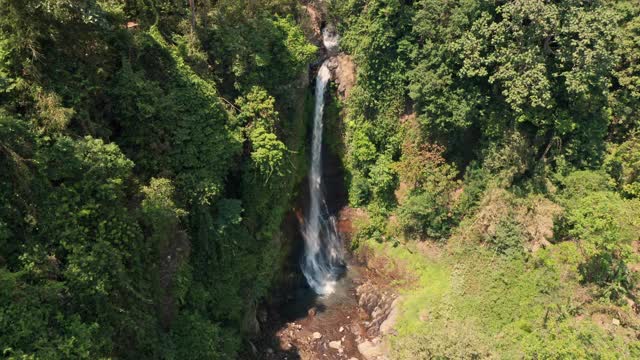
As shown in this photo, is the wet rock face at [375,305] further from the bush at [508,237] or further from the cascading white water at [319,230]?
the bush at [508,237]

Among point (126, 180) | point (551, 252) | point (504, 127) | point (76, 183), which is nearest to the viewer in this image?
point (76, 183)

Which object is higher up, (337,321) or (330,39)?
(330,39)

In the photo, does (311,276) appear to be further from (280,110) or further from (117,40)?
(117,40)

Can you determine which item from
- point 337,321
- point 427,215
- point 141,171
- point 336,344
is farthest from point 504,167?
point 141,171

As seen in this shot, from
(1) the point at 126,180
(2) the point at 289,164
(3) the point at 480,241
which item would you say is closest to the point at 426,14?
(2) the point at 289,164

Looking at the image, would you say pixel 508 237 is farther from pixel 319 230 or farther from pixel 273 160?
pixel 273 160

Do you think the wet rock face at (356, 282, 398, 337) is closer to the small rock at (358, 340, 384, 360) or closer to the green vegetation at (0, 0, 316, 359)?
the small rock at (358, 340, 384, 360)

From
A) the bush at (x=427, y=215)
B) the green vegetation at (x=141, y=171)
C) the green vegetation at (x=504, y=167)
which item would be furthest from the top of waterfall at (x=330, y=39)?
the bush at (x=427, y=215)
